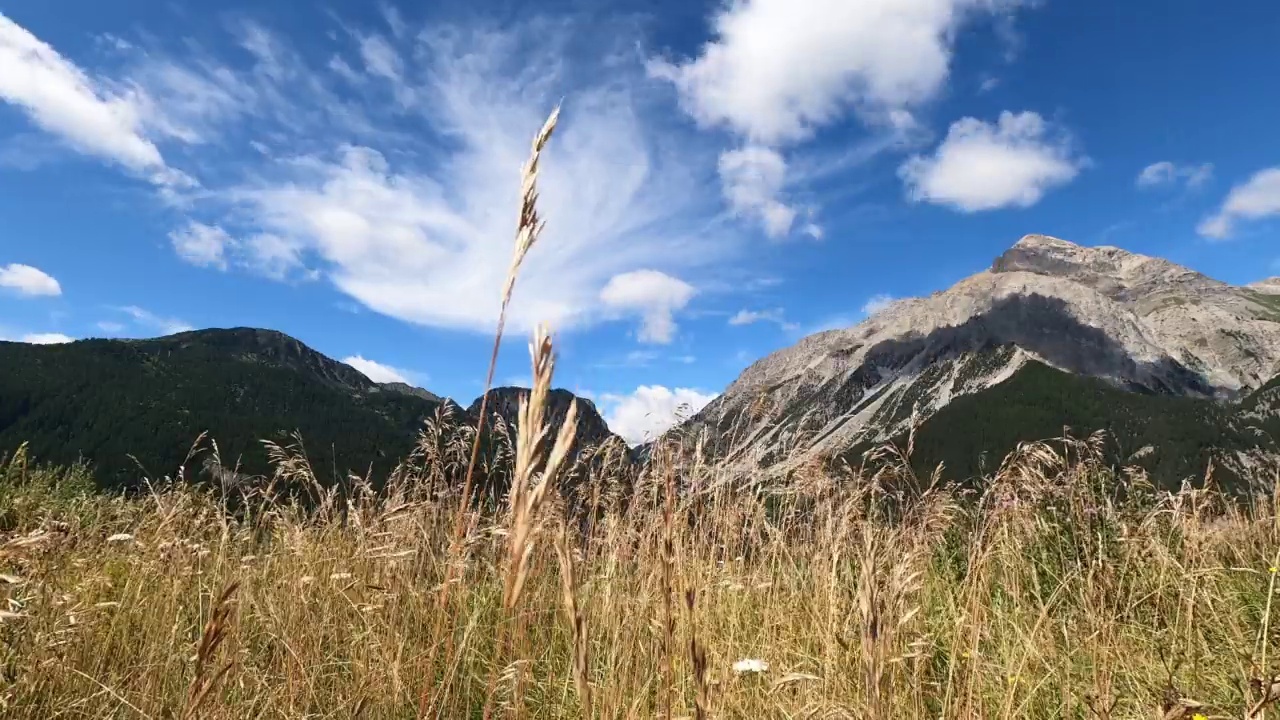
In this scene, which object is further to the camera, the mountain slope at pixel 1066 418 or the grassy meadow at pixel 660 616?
the mountain slope at pixel 1066 418

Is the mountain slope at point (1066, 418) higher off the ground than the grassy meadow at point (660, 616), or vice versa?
the mountain slope at point (1066, 418)

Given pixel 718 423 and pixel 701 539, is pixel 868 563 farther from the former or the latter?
pixel 718 423

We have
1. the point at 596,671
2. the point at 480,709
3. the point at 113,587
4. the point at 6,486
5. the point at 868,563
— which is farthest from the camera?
the point at 6,486

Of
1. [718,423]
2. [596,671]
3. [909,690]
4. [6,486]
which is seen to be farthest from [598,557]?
[6,486]

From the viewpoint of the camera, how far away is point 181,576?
3.09 meters

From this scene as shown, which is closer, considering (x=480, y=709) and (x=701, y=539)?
(x=480, y=709)

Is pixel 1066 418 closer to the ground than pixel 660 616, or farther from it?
farther from it

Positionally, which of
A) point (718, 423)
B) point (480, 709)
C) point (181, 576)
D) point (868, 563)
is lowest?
point (480, 709)

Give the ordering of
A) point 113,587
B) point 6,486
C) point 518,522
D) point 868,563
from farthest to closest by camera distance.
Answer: point 6,486 < point 113,587 < point 868,563 < point 518,522

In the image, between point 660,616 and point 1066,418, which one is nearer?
point 660,616

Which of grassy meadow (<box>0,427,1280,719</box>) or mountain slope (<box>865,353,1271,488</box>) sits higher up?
mountain slope (<box>865,353,1271,488</box>)

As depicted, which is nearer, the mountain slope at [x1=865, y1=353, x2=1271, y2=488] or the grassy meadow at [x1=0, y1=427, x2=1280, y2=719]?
the grassy meadow at [x1=0, y1=427, x2=1280, y2=719]

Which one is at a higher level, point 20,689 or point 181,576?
point 181,576

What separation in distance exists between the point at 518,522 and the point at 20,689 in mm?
2794
